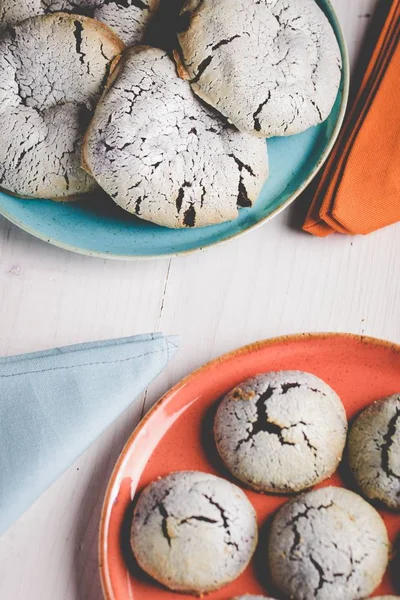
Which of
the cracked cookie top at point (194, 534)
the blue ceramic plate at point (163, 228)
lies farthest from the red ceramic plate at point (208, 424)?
the blue ceramic plate at point (163, 228)

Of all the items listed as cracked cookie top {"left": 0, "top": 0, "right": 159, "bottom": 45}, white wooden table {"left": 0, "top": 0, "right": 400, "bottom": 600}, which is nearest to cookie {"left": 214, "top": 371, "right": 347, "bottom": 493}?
white wooden table {"left": 0, "top": 0, "right": 400, "bottom": 600}

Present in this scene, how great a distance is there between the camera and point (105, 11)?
2.78 feet

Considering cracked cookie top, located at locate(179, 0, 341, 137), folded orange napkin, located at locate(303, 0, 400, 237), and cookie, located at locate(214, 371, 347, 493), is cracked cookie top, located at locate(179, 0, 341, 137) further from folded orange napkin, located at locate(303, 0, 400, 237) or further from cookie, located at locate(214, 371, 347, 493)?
cookie, located at locate(214, 371, 347, 493)

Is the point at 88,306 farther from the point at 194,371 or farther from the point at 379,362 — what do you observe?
the point at 379,362

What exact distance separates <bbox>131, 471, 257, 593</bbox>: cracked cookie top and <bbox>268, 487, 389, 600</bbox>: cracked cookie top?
0.04 m

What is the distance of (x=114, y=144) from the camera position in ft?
2.59

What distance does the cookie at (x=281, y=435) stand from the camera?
0.81 m

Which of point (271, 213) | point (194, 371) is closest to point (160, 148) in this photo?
point (271, 213)

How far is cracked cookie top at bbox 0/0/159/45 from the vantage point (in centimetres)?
85

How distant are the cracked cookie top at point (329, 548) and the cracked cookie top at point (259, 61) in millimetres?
437

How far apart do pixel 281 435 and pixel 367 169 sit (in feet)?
1.22

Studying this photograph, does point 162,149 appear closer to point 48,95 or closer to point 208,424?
point 48,95

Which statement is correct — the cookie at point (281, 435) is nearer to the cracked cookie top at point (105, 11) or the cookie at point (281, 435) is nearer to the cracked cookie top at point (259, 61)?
the cracked cookie top at point (259, 61)

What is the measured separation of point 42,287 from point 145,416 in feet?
0.76
